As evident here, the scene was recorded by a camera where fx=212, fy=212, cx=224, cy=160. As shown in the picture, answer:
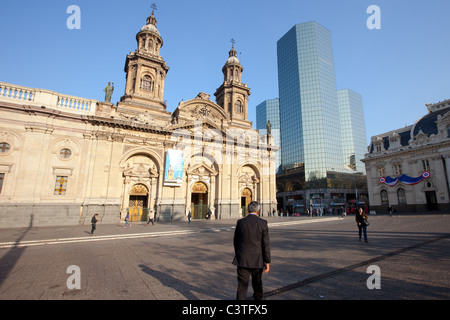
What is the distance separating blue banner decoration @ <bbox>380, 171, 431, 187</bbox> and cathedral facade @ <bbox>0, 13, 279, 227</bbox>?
22842mm

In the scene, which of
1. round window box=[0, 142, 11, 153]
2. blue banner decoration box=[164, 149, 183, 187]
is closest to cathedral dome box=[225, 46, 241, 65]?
blue banner decoration box=[164, 149, 183, 187]

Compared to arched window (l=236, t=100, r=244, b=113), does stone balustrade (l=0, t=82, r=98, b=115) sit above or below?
below

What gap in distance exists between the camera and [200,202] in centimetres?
3014

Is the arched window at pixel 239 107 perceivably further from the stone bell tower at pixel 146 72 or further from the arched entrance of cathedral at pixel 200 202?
the arched entrance of cathedral at pixel 200 202

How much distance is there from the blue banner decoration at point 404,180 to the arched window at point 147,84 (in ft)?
145

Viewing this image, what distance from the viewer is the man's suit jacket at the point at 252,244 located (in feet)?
11.4

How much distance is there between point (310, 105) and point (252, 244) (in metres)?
71.3

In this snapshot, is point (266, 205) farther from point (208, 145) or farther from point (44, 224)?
point (44, 224)

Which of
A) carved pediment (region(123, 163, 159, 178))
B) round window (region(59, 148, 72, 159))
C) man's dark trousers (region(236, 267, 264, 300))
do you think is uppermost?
round window (region(59, 148, 72, 159))

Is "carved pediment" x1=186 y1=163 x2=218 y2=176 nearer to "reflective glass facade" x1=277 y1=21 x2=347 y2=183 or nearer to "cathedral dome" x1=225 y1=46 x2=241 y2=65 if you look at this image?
"cathedral dome" x1=225 y1=46 x2=241 y2=65

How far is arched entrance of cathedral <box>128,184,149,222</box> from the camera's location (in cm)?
2459

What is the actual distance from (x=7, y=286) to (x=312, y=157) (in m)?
66.6
